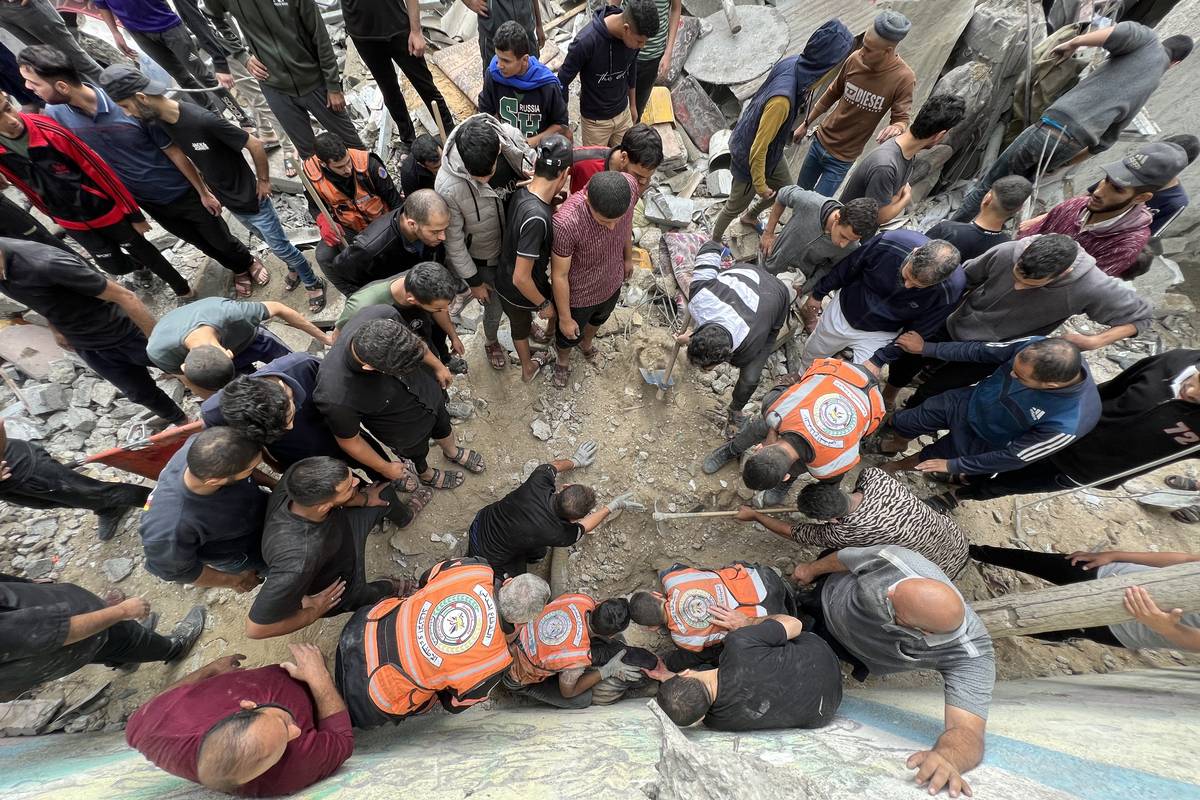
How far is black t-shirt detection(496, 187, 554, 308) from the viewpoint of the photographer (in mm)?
2846

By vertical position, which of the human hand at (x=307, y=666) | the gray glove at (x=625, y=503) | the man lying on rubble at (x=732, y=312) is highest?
the man lying on rubble at (x=732, y=312)

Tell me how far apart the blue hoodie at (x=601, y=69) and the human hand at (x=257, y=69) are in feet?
7.63

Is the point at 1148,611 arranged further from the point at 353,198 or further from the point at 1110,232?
the point at 353,198

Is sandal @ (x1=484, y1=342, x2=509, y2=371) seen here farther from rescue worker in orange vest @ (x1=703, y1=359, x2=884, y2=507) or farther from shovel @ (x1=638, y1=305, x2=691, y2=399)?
rescue worker in orange vest @ (x1=703, y1=359, x2=884, y2=507)

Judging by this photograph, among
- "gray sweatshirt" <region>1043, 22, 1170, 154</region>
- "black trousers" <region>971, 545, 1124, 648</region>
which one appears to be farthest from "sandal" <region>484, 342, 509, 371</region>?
"gray sweatshirt" <region>1043, 22, 1170, 154</region>

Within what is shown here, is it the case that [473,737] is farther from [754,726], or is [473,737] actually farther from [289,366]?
[289,366]

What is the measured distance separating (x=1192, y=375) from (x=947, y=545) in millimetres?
1454

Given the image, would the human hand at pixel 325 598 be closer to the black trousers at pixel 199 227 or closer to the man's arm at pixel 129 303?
the man's arm at pixel 129 303

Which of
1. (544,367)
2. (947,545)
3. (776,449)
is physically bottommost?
(947,545)

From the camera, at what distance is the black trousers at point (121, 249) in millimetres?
3570

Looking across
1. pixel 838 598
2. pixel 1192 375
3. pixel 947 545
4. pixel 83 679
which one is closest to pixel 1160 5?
pixel 1192 375

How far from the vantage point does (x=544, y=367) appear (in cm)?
421

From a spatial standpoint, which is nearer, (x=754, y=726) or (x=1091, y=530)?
(x=754, y=726)

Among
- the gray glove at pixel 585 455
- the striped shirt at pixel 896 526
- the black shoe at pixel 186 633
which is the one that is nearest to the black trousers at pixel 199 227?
the black shoe at pixel 186 633
